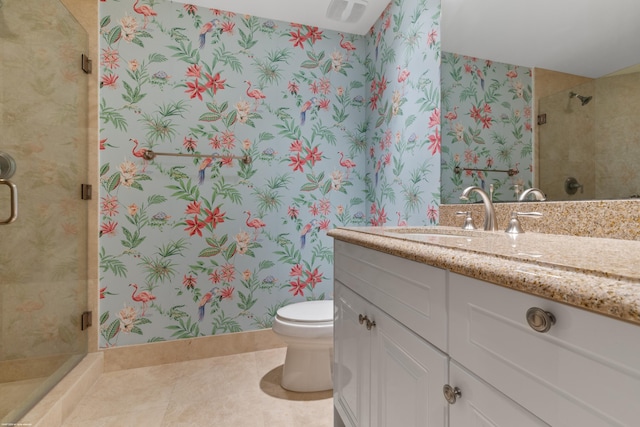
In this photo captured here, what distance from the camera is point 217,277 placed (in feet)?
6.57

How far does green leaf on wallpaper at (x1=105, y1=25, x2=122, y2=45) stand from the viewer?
1.82 meters

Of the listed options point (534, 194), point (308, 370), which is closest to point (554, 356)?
point (534, 194)

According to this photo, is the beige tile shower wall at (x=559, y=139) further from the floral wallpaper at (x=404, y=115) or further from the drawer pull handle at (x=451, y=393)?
the drawer pull handle at (x=451, y=393)

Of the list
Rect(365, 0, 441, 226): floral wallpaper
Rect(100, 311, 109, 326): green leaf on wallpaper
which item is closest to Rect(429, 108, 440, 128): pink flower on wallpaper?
Rect(365, 0, 441, 226): floral wallpaper

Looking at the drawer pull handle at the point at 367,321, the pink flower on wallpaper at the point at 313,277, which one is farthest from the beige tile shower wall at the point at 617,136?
the pink flower on wallpaper at the point at 313,277

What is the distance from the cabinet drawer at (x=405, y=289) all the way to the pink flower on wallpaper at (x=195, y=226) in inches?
49.2

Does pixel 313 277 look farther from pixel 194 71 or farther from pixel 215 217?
pixel 194 71

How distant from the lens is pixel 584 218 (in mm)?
842

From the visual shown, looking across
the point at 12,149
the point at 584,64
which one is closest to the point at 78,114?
the point at 12,149

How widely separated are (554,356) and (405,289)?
35 centimetres

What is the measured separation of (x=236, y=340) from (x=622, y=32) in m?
2.22

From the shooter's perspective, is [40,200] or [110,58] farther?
[110,58]

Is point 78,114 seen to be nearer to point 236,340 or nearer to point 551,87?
point 236,340

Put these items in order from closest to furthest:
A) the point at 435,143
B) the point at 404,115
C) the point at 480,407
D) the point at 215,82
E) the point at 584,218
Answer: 1. the point at 480,407
2. the point at 584,218
3. the point at 435,143
4. the point at 404,115
5. the point at 215,82
